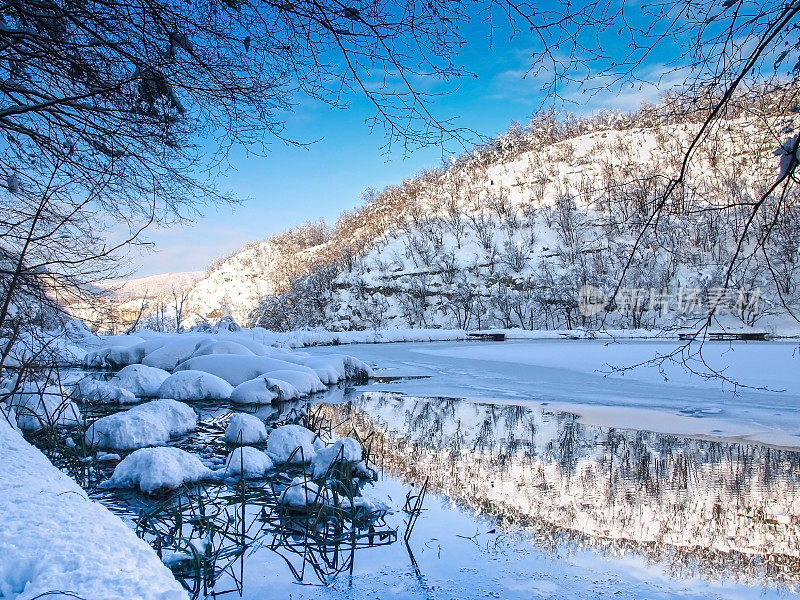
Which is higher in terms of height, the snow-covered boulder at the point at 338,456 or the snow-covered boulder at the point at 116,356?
the snow-covered boulder at the point at 338,456

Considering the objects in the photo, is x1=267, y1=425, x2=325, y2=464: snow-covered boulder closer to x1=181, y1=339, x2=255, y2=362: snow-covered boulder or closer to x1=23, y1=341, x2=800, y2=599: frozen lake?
x1=23, y1=341, x2=800, y2=599: frozen lake

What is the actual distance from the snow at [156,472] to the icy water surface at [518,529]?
19 cm

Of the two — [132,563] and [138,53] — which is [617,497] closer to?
[132,563]

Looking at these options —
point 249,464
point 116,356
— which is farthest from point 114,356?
point 249,464

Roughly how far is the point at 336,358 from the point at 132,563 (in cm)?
1483

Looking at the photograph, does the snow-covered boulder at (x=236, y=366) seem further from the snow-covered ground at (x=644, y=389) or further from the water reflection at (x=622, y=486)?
the water reflection at (x=622, y=486)

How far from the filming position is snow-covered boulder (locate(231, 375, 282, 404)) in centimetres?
1119

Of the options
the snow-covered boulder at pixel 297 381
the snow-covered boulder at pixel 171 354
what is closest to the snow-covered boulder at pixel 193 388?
the snow-covered boulder at pixel 297 381

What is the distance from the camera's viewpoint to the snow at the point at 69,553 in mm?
1494

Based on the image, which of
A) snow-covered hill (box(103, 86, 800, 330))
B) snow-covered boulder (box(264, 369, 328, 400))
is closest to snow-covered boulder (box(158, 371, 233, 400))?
snow-covered boulder (box(264, 369, 328, 400))

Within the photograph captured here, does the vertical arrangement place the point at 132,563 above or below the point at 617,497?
above

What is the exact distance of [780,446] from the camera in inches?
268

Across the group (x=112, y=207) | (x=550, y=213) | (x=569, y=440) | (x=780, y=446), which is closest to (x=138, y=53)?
(x=112, y=207)

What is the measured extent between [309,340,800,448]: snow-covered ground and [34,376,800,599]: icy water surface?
1.05 meters
